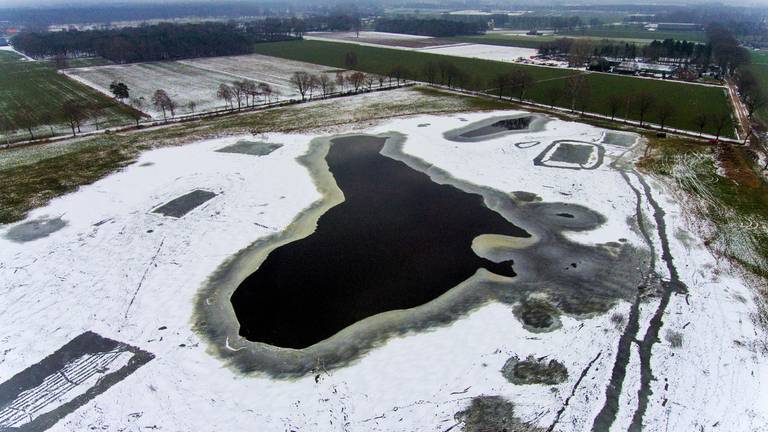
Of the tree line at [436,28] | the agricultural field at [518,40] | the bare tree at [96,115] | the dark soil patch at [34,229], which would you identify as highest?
the tree line at [436,28]

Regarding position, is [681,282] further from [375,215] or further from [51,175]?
[51,175]

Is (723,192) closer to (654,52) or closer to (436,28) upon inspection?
(654,52)

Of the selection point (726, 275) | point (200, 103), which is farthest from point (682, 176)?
point (200, 103)

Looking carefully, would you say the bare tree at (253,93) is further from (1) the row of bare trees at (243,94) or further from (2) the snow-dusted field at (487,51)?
(2) the snow-dusted field at (487,51)

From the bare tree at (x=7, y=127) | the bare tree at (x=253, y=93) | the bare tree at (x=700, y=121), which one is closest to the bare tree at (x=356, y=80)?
the bare tree at (x=253, y=93)

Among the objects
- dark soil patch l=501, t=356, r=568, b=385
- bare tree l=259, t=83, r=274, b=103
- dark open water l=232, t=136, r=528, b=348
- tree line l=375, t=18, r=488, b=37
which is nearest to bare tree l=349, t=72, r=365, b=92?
bare tree l=259, t=83, r=274, b=103

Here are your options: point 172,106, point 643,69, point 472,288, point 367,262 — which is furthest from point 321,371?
point 643,69
